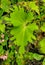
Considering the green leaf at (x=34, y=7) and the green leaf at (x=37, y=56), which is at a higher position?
the green leaf at (x=34, y=7)

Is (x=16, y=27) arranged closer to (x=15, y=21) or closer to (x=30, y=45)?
(x=15, y=21)

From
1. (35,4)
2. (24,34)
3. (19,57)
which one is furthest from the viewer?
(19,57)

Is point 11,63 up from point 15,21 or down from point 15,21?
down

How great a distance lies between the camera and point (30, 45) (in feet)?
5.63

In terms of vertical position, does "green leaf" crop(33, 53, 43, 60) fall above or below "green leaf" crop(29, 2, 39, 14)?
below

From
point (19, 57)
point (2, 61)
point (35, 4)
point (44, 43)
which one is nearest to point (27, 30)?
point (44, 43)

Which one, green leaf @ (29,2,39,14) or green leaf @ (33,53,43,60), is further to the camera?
green leaf @ (33,53,43,60)

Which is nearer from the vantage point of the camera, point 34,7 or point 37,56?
point 34,7

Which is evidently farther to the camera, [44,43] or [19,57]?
[19,57]

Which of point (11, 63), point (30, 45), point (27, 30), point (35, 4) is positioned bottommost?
point (11, 63)

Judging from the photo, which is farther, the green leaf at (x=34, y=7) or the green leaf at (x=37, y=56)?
the green leaf at (x=37, y=56)

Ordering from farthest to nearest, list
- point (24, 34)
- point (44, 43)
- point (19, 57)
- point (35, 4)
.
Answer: point (19, 57) → point (35, 4) → point (44, 43) → point (24, 34)

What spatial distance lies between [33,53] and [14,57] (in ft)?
0.60

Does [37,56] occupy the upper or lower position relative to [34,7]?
lower
